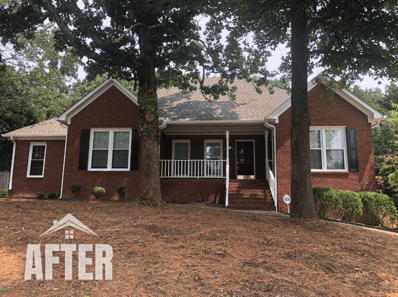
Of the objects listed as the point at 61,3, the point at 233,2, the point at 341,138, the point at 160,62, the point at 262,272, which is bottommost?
the point at 262,272

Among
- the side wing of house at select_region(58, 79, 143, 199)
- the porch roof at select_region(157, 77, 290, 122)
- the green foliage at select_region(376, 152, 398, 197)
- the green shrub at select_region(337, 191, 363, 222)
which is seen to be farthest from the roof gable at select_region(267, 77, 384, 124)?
the side wing of house at select_region(58, 79, 143, 199)

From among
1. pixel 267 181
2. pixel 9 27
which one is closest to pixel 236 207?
pixel 267 181

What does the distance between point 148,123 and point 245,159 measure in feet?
21.0

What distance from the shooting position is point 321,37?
883 centimetres

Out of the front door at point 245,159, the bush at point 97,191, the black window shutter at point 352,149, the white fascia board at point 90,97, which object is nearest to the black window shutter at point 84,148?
the white fascia board at point 90,97

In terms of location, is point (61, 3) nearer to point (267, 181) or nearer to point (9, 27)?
point (9, 27)

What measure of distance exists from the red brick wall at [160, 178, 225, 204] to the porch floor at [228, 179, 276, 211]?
0.71 m

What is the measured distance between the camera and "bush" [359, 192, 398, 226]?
8516mm

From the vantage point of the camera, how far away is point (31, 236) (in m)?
4.09

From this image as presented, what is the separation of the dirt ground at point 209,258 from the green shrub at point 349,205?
3.36 m

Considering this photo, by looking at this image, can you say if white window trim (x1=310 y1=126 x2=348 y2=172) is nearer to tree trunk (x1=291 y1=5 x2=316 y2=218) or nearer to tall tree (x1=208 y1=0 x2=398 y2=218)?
tall tree (x1=208 y1=0 x2=398 y2=218)

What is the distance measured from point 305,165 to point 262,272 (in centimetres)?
386

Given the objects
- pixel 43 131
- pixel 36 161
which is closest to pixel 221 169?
pixel 43 131

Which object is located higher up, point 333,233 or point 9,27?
point 9,27
